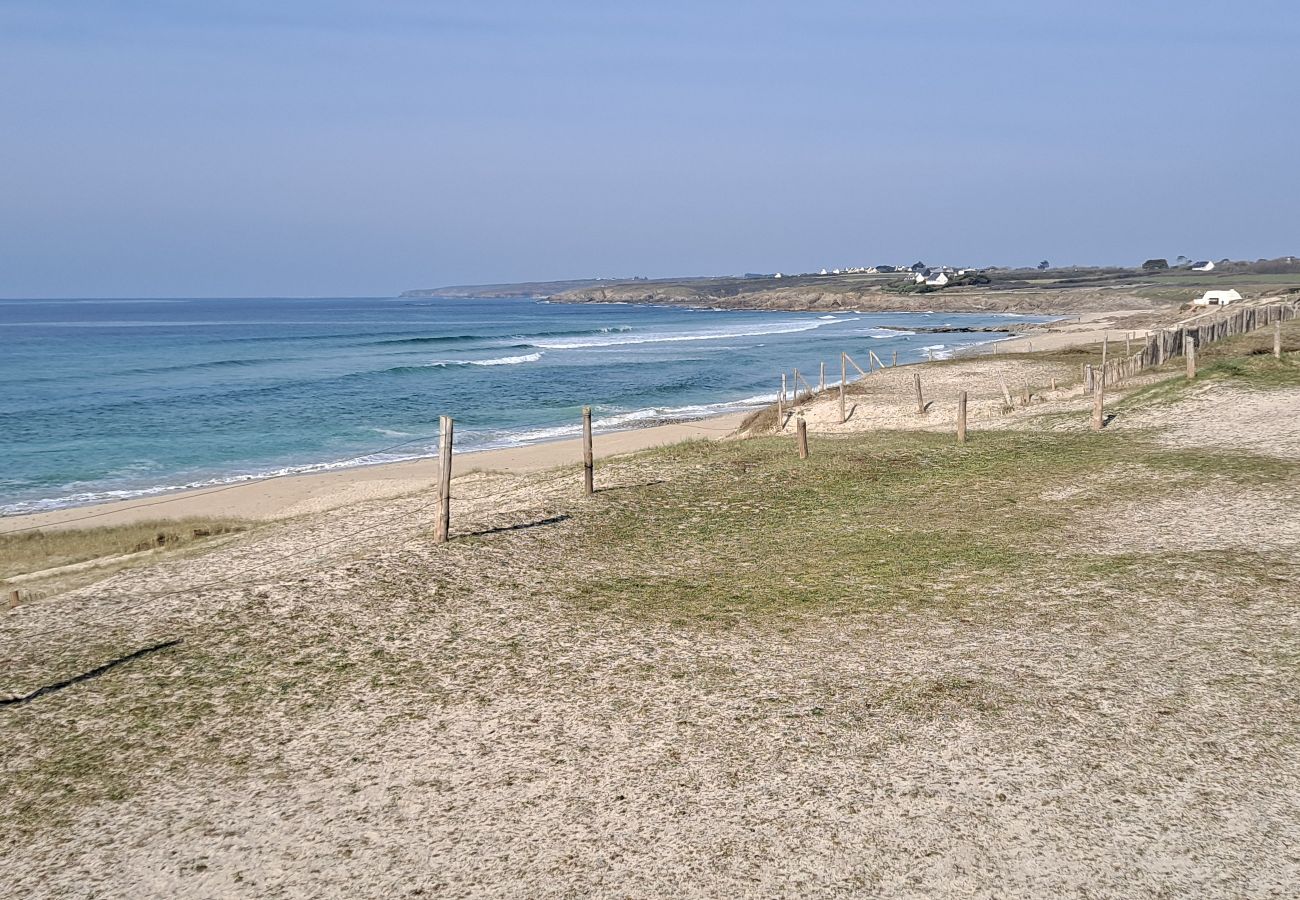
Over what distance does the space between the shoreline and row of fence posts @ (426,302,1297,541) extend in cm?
441

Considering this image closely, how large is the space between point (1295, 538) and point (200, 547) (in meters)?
17.9

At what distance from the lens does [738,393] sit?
52.0 meters

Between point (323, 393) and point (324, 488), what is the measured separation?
26.4m

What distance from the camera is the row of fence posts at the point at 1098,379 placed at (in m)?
15.4

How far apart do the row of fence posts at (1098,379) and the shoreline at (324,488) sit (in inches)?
173

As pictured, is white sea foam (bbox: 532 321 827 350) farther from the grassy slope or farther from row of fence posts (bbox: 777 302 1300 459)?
the grassy slope

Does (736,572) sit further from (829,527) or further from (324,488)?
(324,488)

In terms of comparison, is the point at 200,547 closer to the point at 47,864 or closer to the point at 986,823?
the point at 47,864

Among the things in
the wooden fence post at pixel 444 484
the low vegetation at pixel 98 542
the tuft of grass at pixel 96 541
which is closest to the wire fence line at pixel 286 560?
the wooden fence post at pixel 444 484

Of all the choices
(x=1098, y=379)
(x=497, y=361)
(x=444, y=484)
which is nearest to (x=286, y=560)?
(x=444, y=484)

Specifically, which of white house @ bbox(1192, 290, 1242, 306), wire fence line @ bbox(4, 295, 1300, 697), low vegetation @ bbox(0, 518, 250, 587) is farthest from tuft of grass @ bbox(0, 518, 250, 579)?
white house @ bbox(1192, 290, 1242, 306)

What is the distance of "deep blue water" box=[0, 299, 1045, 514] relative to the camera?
113ft

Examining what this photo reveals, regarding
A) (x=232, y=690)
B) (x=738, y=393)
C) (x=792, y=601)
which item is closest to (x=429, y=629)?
(x=232, y=690)

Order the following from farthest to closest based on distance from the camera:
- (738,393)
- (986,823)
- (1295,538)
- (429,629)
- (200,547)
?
(738,393), (200,547), (1295,538), (429,629), (986,823)
